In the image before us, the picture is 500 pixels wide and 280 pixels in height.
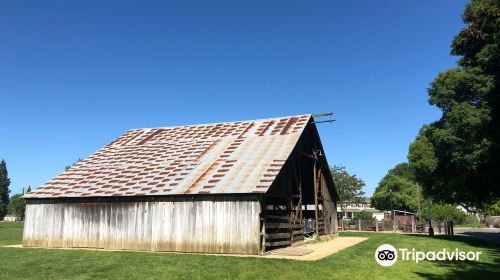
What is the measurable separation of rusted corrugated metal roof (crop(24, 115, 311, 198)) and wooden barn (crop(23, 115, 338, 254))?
0.07 m

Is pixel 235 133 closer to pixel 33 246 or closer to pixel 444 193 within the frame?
pixel 33 246

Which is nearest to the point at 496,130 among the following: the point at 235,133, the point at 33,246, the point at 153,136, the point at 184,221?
the point at 235,133

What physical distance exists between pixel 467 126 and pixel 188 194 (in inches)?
685

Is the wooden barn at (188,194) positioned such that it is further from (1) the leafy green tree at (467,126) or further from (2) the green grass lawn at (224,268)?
(1) the leafy green tree at (467,126)

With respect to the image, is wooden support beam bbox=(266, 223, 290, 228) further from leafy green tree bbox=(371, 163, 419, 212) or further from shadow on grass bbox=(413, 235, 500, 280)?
leafy green tree bbox=(371, 163, 419, 212)

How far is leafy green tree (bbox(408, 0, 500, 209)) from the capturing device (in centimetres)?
2488

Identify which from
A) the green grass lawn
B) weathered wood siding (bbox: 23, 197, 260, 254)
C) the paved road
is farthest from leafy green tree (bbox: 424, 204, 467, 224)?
weathered wood siding (bbox: 23, 197, 260, 254)

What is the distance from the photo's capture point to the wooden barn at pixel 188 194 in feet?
62.8

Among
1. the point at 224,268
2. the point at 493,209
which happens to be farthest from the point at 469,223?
the point at 224,268

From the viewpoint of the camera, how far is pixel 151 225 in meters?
20.7

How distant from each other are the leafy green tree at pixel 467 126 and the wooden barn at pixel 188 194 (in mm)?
8123

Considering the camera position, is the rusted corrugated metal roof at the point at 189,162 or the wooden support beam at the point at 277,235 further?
the rusted corrugated metal roof at the point at 189,162

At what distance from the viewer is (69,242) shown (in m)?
22.7

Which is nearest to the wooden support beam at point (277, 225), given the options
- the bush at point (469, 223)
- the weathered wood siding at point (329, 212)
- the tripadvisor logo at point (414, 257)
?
the tripadvisor logo at point (414, 257)
